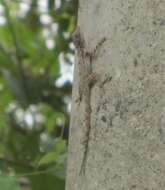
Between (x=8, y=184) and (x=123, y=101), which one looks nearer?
(x=123, y=101)

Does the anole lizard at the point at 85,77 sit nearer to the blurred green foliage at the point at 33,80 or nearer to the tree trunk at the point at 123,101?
the tree trunk at the point at 123,101

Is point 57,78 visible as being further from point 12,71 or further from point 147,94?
point 147,94

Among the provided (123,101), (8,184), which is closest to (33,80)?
(8,184)

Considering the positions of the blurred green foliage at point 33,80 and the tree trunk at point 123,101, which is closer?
the tree trunk at point 123,101

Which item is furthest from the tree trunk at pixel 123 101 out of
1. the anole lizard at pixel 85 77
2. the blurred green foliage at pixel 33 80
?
the blurred green foliage at pixel 33 80

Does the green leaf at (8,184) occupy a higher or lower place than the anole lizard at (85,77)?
lower

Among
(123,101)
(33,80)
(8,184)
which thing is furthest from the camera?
(33,80)

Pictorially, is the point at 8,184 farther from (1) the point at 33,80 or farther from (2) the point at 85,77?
(1) the point at 33,80
